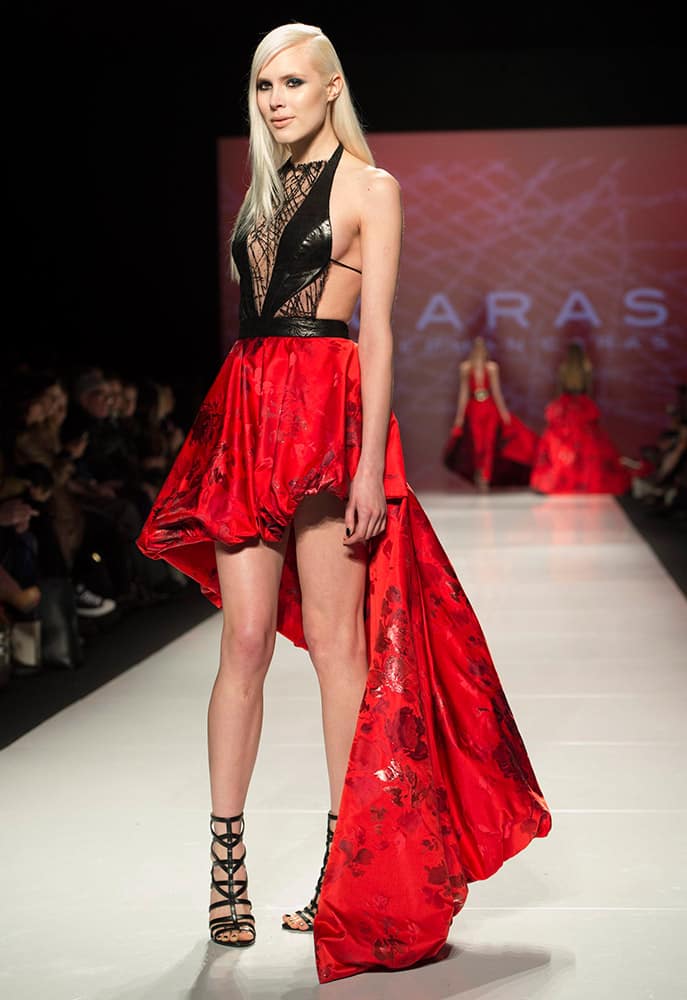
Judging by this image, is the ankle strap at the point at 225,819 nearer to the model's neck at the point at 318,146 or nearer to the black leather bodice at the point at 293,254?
the black leather bodice at the point at 293,254

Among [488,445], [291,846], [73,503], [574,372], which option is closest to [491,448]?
[488,445]

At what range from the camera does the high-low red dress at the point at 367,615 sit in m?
1.67

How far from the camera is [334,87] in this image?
5.78ft

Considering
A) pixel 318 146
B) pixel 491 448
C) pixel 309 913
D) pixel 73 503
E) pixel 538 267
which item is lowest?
pixel 491 448

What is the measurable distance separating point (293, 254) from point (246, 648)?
1.53ft

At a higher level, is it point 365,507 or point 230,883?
point 365,507

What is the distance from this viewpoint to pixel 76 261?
1004 cm

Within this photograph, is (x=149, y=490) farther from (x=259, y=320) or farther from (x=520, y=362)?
(x=520, y=362)

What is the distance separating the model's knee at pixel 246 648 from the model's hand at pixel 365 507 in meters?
0.16

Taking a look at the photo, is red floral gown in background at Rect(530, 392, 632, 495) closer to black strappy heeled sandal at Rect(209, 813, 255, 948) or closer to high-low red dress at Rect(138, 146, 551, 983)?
high-low red dress at Rect(138, 146, 551, 983)

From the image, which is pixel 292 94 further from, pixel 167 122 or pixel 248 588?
pixel 167 122

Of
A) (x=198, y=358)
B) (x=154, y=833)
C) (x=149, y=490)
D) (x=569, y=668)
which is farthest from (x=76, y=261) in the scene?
(x=154, y=833)

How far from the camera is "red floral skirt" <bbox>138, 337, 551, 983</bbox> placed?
5.47 ft

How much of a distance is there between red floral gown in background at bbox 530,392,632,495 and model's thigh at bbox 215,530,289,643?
25.8 ft
